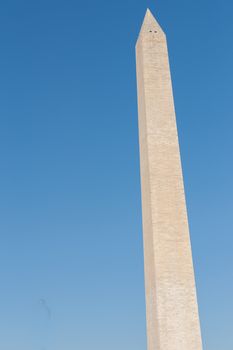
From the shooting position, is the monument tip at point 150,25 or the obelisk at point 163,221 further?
the monument tip at point 150,25

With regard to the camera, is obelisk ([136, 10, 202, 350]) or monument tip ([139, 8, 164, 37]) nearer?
obelisk ([136, 10, 202, 350])

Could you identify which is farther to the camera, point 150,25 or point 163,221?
point 150,25

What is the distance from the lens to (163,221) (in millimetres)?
18797

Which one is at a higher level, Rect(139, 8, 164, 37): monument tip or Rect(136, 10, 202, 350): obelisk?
Rect(139, 8, 164, 37): monument tip

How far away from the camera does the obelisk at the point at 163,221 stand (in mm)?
17609

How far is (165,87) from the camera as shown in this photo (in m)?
22.0

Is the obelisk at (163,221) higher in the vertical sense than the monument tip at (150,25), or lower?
lower

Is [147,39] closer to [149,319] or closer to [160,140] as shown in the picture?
[160,140]

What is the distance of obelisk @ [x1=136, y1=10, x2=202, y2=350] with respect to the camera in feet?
57.8

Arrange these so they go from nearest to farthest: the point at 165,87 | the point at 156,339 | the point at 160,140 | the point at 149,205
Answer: the point at 156,339 < the point at 149,205 < the point at 160,140 < the point at 165,87

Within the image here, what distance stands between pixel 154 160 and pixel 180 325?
625 centimetres

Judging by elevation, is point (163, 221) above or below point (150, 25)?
below

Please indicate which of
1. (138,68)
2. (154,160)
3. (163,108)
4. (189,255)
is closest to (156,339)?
(189,255)

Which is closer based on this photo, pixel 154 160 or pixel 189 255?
pixel 189 255
